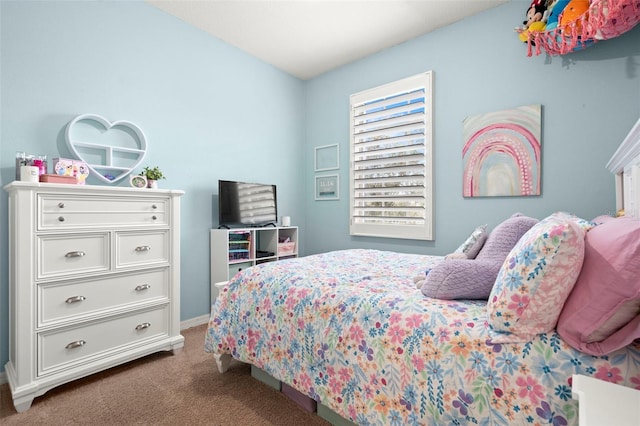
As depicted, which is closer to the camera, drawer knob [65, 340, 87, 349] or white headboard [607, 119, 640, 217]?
white headboard [607, 119, 640, 217]

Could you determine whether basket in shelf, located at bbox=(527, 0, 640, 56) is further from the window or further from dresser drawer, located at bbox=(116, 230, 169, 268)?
dresser drawer, located at bbox=(116, 230, 169, 268)

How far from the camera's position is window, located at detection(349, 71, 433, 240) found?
3.19 metres

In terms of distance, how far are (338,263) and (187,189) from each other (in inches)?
67.4

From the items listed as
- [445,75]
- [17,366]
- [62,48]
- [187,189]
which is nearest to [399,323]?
[17,366]

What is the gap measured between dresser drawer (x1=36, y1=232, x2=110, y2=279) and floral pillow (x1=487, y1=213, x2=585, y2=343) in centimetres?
222

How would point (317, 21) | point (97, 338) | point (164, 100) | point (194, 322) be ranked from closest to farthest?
point (97, 338)
point (164, 100)
point (317, 21)
point (194, 322)

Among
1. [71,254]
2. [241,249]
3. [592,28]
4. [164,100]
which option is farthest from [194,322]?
[592,28]

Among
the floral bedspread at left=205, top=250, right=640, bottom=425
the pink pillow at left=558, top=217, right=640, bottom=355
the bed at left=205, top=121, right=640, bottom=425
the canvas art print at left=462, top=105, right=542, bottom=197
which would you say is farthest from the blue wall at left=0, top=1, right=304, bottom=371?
the pink pillow at left=558, top=217, right=640, bottom=355

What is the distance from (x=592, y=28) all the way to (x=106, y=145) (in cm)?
337

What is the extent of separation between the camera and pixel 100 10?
8.03 ft

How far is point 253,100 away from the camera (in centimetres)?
363

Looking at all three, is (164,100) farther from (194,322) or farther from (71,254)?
(194,322)

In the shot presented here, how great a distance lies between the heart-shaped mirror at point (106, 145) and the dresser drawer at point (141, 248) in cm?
55

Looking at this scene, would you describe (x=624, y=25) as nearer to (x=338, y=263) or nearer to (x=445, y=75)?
(x=445, y=75)
